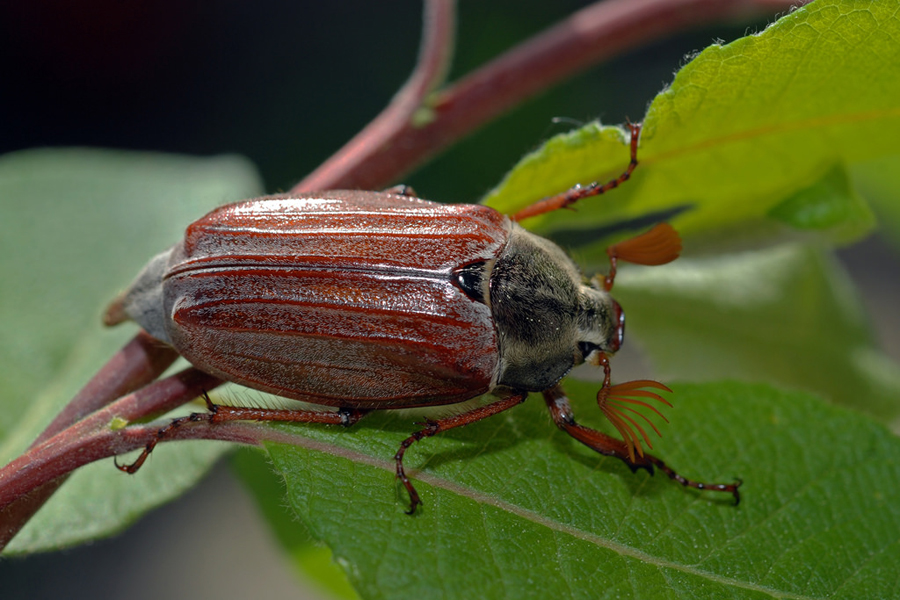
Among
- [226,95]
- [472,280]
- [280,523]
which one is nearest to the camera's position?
[472,280]

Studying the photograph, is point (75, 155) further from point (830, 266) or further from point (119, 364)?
point (830, 266)

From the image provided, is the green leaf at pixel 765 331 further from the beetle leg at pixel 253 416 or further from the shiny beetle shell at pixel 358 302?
the beetle leg at pixel 253 416

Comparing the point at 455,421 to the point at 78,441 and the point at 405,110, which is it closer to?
the point at 78,441

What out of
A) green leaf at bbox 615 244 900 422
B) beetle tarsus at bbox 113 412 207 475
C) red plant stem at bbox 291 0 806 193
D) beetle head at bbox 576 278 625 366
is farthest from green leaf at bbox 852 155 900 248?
beetle tarsus at bbox 113 412 207 475

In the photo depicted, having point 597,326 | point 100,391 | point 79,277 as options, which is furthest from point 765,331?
point 79,277

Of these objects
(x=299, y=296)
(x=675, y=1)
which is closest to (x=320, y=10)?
(x=675, y=1)
